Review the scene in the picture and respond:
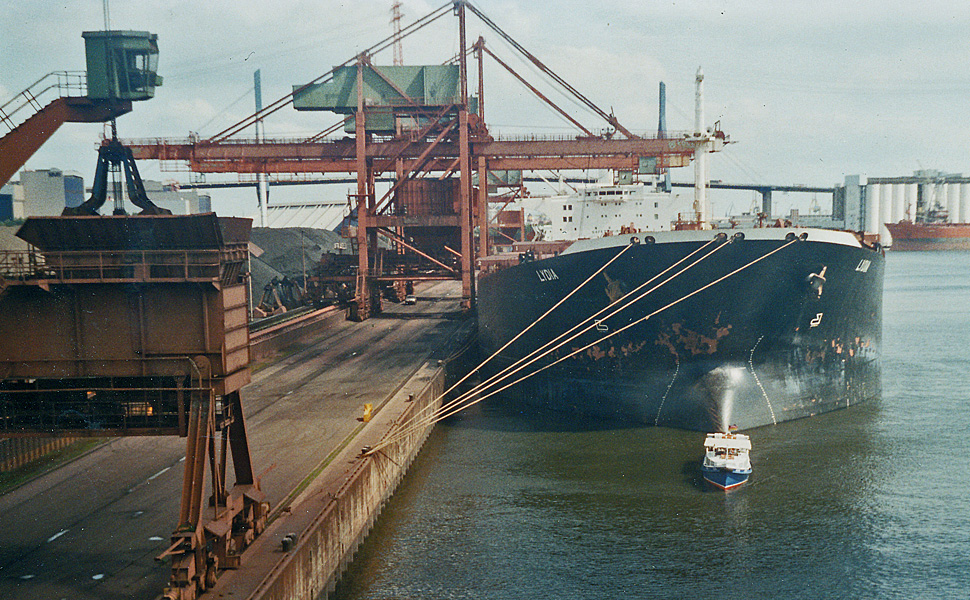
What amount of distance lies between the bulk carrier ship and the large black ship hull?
33mm

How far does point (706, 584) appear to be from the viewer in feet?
46.1

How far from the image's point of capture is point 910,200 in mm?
146375

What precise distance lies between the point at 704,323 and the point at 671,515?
700 cm

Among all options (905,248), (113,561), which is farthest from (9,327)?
(905,248)

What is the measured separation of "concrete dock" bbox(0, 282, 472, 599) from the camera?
1132 cm

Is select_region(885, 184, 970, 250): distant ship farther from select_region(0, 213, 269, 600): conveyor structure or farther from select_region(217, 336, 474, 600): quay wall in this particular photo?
select_region(0, 213, 269, 600): conveyor structure

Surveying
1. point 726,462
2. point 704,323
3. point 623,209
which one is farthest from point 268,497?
point 623,209

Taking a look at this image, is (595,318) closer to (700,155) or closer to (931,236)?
(700,155)

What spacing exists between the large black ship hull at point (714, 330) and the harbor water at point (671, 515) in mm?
806

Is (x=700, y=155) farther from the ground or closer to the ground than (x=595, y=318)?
farther from the ground

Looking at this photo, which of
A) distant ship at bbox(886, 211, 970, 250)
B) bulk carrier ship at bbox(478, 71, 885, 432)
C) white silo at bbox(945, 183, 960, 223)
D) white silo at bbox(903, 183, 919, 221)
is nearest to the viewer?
bulk carrier ship at bbox(478, 71, 885, 432)

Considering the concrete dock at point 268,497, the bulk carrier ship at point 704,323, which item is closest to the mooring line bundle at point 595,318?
the bulk carrier ship at point 704,323

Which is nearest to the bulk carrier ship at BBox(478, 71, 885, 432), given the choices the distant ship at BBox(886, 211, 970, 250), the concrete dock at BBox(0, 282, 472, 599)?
the concrete dock at BBox(0, 282, 472, 599)

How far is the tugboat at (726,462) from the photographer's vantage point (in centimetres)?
1825
